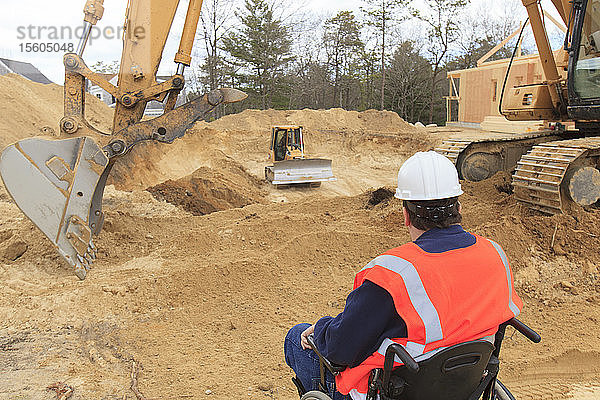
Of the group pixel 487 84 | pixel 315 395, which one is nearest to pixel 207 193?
pixel 315 395

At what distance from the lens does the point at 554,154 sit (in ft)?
18.6

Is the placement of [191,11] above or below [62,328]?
above

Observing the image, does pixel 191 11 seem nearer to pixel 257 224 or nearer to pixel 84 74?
pixel 84 74

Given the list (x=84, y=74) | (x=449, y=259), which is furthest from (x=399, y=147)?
(x=449, y=259)

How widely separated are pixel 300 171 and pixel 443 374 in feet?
35.8

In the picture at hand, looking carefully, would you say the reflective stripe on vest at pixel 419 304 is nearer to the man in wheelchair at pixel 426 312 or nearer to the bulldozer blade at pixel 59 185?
the man in wheelchair at pixel 426 312

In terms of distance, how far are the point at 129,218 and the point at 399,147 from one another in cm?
1294

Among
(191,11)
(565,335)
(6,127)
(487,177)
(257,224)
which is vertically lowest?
(565,335)

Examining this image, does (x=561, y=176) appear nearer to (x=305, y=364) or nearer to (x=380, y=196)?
(x=380, y=196)

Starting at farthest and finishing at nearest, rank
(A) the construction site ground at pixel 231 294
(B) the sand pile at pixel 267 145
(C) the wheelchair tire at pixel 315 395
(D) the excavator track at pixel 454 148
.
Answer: (B) the sand pile at pixel 267 145 → (D) the excavator track at pixel 454 148 → (A) the construction site ground at pixel 231 294 → (C) the wheelchair tire at pixel 315 395

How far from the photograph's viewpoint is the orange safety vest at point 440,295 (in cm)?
172

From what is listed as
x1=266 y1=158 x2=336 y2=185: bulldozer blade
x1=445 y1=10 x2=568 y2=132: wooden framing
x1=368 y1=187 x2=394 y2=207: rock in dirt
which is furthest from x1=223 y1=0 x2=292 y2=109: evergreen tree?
x1=368 y1=187 x2=394 y2=207: rock in dirt

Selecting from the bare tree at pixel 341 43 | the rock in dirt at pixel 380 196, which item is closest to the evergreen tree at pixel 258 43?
the bare tree at pixel 341 43

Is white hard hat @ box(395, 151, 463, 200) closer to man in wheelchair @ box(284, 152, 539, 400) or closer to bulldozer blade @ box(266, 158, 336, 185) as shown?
man in wheelchair @ box(284, 152, 539, 400)
